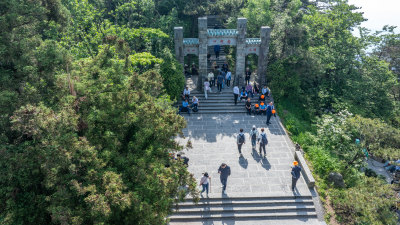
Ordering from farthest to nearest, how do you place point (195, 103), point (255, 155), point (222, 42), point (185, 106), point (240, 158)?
point (222, 42), point (195, 103), point (185, 106), point (255, 155), point (240, 158)

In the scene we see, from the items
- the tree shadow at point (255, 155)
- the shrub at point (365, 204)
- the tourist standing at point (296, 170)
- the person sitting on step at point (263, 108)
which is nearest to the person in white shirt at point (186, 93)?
the person sitting on step at point (263, 108)

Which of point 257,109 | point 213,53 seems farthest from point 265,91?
point 213,53

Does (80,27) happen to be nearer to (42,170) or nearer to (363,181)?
(42,170)

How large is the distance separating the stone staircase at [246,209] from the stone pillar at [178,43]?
11.2m

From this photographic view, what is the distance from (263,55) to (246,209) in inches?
479

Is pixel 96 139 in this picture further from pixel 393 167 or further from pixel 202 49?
pixel 393 167

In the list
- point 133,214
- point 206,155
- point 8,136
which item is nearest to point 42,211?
point 133,214

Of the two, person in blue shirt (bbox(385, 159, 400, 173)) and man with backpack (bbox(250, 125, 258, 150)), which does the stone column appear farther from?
person in blue shirt (bbox(385, 159, 400, 173))

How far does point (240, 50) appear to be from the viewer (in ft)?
66.7

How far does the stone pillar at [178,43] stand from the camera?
1953 cm

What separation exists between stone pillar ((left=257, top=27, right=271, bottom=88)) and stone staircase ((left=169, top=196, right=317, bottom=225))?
1075cm

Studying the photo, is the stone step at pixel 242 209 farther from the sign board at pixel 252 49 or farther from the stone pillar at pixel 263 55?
the sign board at pixel 252 49

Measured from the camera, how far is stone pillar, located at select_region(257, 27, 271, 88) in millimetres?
19922

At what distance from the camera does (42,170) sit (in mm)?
7707
